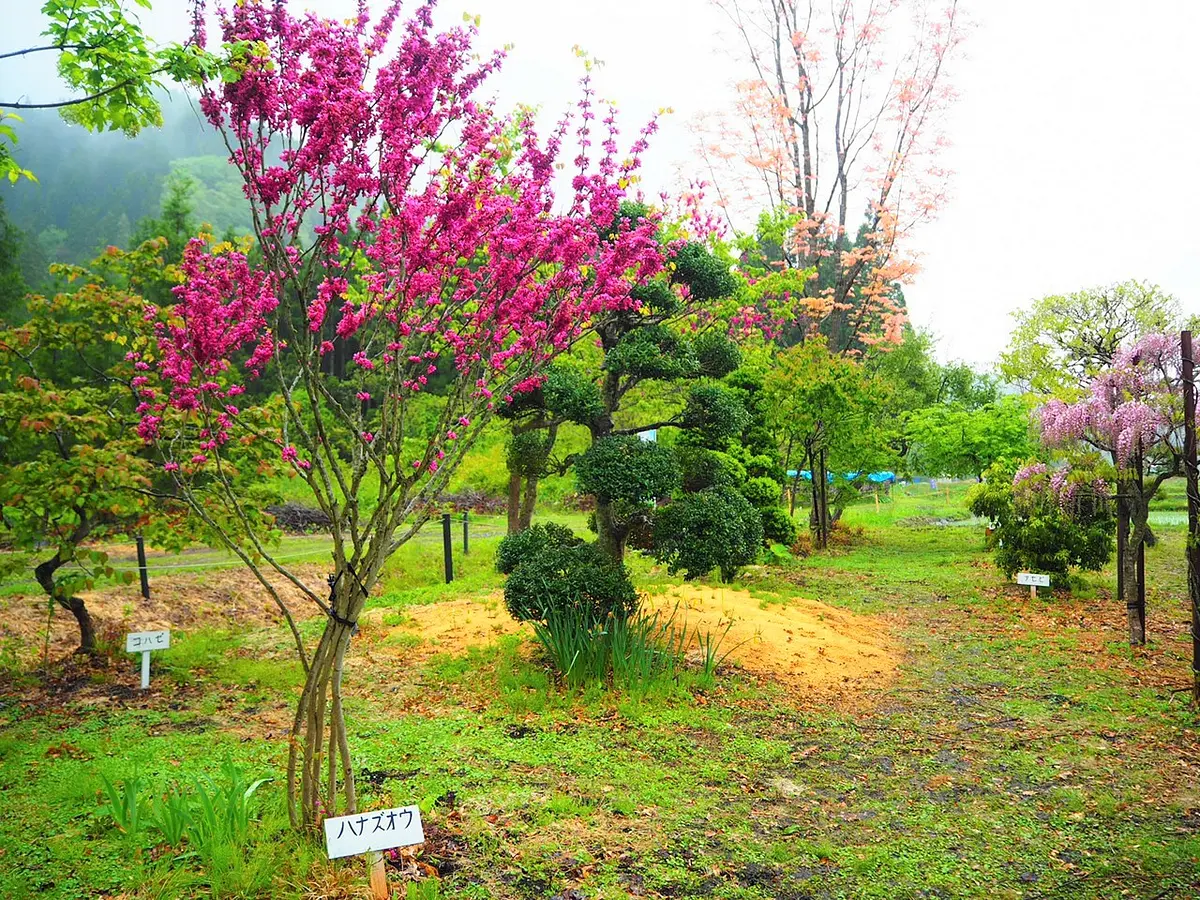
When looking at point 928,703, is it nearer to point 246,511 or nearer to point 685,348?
point 685,348

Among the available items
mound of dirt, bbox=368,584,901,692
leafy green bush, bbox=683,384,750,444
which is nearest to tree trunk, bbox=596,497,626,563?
mound of dirt, bbox=368,584,901,692

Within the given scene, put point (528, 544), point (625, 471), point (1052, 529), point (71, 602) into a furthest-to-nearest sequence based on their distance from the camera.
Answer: point (1052, 529) → point (528, 544) → point (71, 602) → point (625, 471)

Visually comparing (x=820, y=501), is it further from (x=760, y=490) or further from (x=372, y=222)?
(x=372, y=222)

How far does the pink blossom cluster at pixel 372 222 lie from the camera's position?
297cm

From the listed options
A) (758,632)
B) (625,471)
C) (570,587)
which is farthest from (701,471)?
(570,587)

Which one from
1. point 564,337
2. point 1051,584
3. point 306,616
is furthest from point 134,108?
point 1051,584

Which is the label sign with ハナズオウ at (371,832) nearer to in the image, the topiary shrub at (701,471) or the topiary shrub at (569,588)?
the topiary shrub at (569,588)

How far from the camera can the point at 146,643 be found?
579 cm

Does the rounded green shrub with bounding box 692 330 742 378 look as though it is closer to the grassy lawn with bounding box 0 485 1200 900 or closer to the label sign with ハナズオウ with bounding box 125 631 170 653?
the grassy lawn with bounding box 0 485 1200 900

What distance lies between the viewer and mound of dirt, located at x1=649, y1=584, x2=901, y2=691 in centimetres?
655

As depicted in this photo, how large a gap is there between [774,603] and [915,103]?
13.2 metres

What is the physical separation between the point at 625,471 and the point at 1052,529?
6262mm

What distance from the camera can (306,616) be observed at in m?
9.56

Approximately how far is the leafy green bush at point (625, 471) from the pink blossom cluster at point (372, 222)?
94.9 inches
